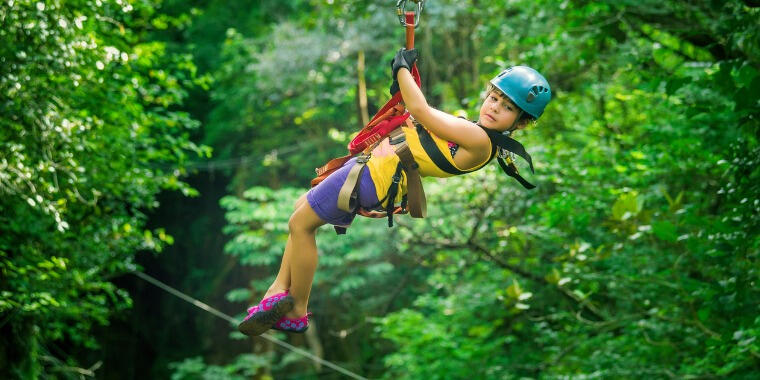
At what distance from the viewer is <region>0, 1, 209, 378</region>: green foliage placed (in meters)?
4.96

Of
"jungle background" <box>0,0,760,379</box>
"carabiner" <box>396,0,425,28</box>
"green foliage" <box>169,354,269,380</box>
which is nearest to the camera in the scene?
"carabiner" <box>396,0,425,28</box>

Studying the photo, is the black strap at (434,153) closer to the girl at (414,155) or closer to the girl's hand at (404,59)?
the girl at (414,155)

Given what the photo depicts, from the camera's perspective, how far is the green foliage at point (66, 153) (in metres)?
4.96

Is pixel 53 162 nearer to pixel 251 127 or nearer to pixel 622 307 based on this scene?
pixel 622 307

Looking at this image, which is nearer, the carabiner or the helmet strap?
the carabiner

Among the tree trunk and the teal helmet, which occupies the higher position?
the tree trunk

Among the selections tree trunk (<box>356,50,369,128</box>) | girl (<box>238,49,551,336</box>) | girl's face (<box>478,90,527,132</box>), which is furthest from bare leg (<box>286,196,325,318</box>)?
tree trunk (<box>356,50,369,128</box>)

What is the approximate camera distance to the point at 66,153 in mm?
5316

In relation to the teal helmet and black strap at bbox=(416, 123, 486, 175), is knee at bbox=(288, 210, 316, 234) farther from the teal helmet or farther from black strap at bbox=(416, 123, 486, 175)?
the teal helmet

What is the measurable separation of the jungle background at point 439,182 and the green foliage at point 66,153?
0.07ft

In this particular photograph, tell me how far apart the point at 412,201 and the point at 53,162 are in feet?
11.1

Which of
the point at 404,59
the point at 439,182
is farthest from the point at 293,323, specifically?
the point at 439,182

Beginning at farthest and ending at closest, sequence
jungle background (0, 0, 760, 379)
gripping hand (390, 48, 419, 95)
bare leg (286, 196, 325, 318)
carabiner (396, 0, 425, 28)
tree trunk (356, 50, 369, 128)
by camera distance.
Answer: tree trunk (356, 50, 369, 128) < jungle background (0, 0, 760, 379) < bare leg (286, 196, 325, 318) < gripping hand (390, 48, 419, 95) < carabiner (396, 0, 425, 28)

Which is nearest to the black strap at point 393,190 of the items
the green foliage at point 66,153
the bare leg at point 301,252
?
the bare leg at point 301,252
